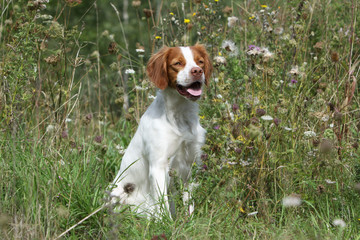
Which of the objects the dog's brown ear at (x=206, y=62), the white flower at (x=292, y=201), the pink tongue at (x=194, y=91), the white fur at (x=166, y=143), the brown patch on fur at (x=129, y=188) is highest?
the dog's brown ear at (x=206, y=62)

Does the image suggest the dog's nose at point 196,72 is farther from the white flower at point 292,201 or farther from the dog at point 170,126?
the white flower at point 292,201

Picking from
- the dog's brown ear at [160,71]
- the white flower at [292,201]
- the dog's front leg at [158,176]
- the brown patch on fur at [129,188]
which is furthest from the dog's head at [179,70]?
the white flower at [292,201]

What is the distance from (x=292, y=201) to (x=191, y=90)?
891 mm

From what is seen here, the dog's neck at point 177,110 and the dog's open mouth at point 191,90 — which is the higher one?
the dog's open mouth at point 191,90

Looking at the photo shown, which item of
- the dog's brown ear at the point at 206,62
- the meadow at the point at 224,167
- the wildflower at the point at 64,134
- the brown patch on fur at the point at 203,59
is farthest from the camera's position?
the wildflower at the point at 64,134

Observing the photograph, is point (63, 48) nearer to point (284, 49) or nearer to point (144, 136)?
point (144, 136)

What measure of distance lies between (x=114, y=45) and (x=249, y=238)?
185 cm

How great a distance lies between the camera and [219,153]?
291cm

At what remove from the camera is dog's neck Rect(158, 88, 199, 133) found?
317 cm

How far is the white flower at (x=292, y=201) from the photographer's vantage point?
273 cm

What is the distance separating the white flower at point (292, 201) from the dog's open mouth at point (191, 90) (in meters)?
0.81

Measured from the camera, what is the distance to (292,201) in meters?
2.73

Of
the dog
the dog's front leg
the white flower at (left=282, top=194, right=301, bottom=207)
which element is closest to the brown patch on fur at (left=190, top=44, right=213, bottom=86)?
the dog

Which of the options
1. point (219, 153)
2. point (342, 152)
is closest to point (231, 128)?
point (219, 153)
